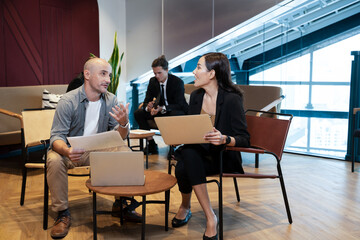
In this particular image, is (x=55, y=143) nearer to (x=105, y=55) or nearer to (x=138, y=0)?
(x=105, y=55)

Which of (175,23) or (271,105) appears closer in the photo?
(271,105)

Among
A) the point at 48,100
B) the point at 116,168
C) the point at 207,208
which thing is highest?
the point at 48,100

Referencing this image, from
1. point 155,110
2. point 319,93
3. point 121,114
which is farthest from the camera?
point 319,93

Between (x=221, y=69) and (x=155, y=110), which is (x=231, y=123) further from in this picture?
(x=155, y=110)

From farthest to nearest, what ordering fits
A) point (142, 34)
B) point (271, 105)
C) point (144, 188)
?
1. point (142, 34)
2. point (271, 105)
3. point (144, 188)

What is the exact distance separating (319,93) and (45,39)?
3960mm

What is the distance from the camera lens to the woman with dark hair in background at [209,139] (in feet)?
8.72

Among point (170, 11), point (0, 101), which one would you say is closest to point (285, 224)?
point (0, 101)

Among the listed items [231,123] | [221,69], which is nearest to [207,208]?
[231,123]

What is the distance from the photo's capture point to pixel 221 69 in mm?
2902

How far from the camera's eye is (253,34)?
5.60 meters

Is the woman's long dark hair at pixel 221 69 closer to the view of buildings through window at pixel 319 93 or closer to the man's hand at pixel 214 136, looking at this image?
the man's hand at pixel 214 136

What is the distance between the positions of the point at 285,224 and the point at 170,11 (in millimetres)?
4569

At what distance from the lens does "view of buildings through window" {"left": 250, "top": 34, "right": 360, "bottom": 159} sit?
5070 millimetres
